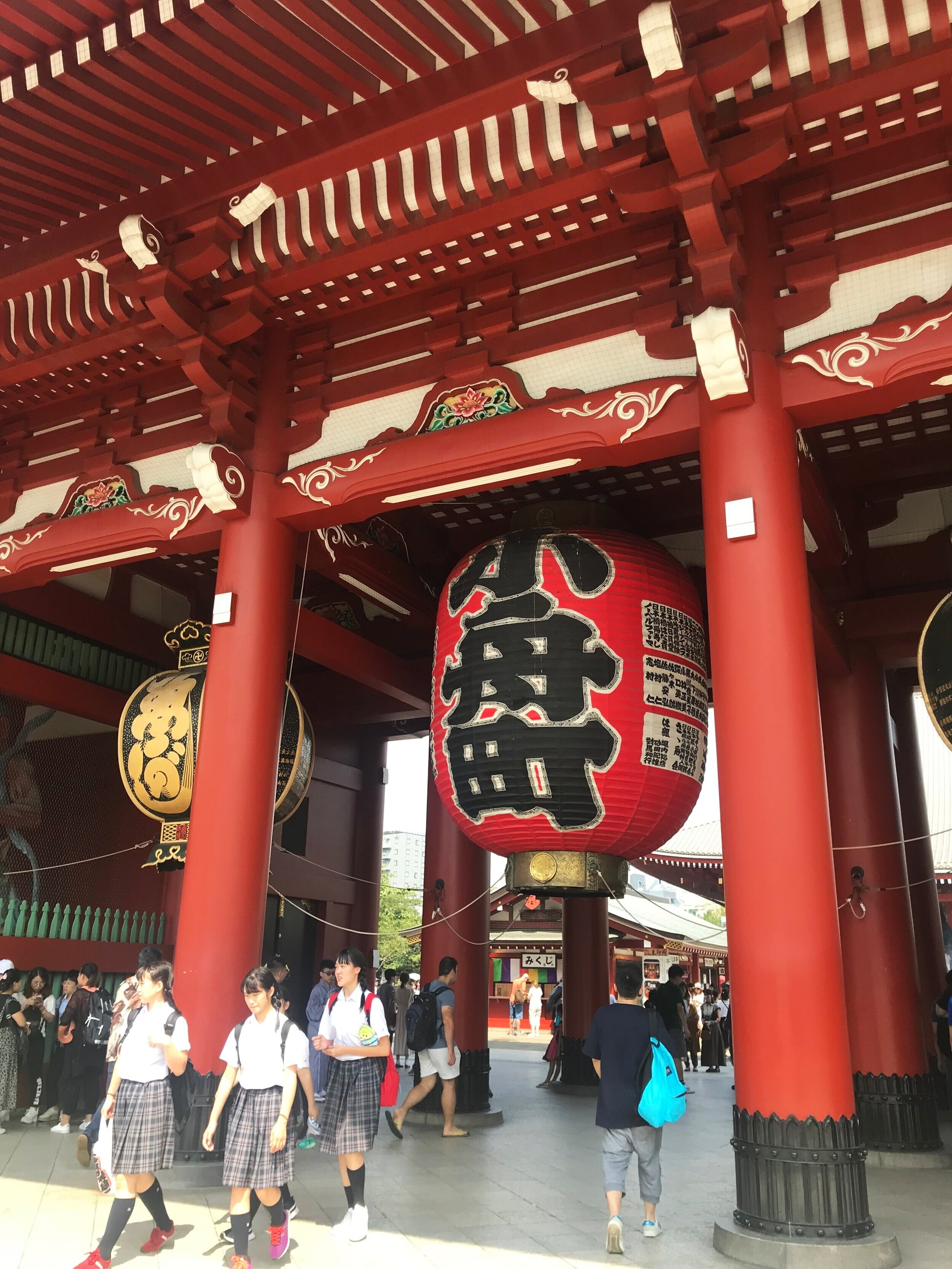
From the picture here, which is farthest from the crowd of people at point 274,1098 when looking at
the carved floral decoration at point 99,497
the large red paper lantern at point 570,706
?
the carved floral decoration at point 99,497

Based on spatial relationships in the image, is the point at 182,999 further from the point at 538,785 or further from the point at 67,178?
the point at 67,178

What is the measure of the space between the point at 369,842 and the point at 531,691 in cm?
845

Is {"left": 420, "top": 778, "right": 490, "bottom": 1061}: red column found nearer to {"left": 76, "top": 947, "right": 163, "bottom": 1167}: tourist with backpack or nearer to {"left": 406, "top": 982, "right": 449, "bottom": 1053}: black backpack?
{"left": 406, "top": 982, "right": 449, "bottom": 1053}: black backpack

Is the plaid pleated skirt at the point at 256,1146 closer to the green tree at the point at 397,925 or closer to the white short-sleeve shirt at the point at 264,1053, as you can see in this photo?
the white short-sleeve shirt at the point at 264,1053

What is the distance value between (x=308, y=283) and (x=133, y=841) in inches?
284

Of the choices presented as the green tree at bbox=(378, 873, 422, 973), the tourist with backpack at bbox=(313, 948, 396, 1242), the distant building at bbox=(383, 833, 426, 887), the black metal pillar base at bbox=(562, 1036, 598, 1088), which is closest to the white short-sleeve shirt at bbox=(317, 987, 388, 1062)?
the tourist with backpack at bbox=(313, 948, 396, 1242)

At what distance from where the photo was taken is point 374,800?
558 inches

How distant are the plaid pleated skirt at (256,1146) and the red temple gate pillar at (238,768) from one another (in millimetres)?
1573

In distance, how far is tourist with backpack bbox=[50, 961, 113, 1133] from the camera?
7.89m

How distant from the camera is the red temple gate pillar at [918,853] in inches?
418

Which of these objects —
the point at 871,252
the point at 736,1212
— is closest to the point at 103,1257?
the point at 736,1212

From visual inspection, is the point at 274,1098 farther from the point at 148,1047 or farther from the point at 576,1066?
the point at 576,1066

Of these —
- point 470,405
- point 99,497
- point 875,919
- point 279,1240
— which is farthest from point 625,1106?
point 99,497

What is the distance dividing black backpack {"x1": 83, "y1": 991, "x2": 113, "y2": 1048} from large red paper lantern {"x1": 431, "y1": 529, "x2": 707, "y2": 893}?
3661 millimetres
